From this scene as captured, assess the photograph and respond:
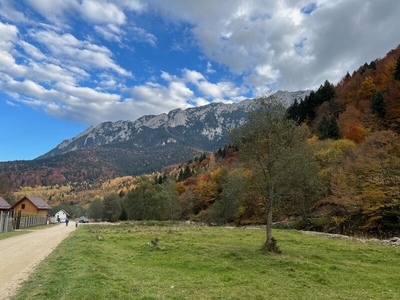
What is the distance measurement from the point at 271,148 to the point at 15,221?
1937 inches

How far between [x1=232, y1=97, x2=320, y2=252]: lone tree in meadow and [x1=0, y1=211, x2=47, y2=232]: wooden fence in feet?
123

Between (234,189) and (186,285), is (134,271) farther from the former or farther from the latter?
(234,189)

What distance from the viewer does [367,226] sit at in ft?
105

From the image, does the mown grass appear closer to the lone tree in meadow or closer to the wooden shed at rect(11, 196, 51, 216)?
the lone tree in meadow

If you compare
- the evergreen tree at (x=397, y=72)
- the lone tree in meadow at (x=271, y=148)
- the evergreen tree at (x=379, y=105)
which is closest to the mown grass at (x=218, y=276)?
the lone tree in meadow at (x=271, y=148)

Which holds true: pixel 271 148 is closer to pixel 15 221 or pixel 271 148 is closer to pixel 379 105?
pixel 15 221

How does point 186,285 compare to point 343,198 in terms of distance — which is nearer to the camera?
point 186,285

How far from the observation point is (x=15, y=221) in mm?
49312

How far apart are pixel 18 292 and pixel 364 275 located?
13463mm

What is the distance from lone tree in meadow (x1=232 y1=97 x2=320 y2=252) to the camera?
19172 millimetres

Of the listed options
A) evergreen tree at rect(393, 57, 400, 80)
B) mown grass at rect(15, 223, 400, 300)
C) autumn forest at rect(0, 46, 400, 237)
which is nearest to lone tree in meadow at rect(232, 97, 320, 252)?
autumn forest at rect(0, 46, 400, 237)

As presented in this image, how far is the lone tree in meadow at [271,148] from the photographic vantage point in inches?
755

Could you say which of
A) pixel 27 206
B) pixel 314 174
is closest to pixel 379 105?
pixel 314 174

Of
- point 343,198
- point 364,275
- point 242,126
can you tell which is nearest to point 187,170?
point 343,198
